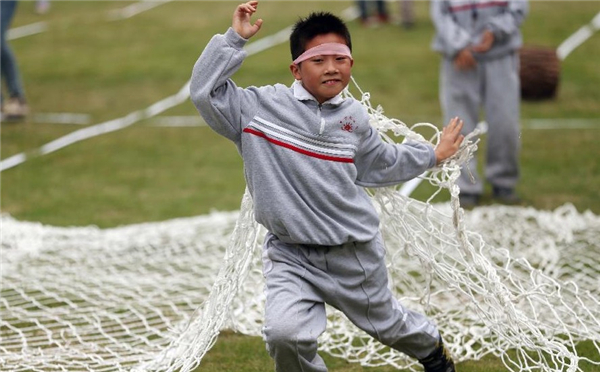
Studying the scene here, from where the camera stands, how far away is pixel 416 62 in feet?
39.5

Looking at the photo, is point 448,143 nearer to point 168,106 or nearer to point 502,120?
point 502,120

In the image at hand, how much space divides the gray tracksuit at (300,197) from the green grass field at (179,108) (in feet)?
2.48

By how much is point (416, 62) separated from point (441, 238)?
8.28 metres

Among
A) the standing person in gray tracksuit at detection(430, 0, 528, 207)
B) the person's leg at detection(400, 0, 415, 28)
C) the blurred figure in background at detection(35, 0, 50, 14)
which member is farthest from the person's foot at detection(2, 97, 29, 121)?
the blurred figure in background at detection(35, 0, 50, 14)

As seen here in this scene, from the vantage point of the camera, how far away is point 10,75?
9.17 meters

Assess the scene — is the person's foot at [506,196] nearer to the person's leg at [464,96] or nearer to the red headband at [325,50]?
the person's leg at [464,96]

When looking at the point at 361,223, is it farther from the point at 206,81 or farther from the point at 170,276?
the point at 170,276

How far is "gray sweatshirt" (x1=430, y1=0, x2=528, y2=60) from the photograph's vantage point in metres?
6.39

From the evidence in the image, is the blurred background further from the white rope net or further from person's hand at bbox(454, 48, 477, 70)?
person's hand at bbox(454, 48, 477, 70)

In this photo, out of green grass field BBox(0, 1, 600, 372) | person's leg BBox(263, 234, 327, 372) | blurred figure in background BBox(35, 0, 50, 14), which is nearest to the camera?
person's leg BBox(263, 234, 327, 372)

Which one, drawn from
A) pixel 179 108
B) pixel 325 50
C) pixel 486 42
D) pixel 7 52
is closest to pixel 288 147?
pixel 325 50

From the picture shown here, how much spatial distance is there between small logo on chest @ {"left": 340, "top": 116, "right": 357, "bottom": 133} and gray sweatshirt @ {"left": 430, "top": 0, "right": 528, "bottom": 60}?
3.19 meters

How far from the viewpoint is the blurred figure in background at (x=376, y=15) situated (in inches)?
576

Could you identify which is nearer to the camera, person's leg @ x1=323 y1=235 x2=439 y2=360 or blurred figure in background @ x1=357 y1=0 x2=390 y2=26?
person's leg @ x1=323 y1=235 x2=439 y2=360
